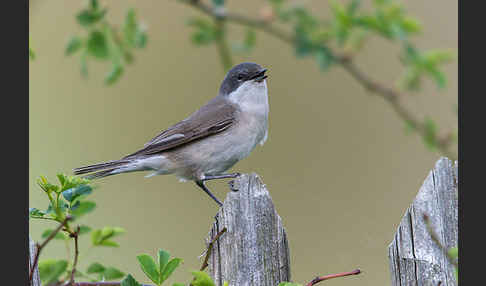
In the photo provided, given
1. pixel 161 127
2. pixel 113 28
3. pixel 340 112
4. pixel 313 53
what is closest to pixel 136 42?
pixel 113 28

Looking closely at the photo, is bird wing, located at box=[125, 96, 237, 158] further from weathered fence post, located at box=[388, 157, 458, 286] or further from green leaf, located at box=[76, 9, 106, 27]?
weathered fence post, located at box=[388, 157, 458, 286]

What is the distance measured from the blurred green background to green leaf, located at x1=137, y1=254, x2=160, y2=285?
2805 millimetres

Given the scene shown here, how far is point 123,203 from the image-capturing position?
551 cm

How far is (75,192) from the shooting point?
1.90 m

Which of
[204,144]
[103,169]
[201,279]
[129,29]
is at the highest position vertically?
[129,29]

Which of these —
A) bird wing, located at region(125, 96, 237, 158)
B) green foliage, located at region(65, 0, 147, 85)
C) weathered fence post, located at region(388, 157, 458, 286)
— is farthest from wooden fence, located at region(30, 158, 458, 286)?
bird wing, located at region(125, 96, 237, 158)

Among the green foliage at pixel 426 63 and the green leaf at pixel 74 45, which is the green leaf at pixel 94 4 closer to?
the green leaf at pixel 74 45

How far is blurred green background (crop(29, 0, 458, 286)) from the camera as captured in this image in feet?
16.8

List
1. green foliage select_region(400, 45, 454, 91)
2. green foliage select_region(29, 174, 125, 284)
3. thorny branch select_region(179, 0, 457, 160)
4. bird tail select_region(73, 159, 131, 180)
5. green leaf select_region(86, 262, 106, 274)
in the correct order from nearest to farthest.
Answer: green foliage select_region(29, 174, 125, 284), green leaf select_region(86, 262, 106, 274), bird tail select_region(73, 159, 131, 180), green foliage select_region(400, 45, 454, 91), thorny branch select_region(179, 0, 457, 160)

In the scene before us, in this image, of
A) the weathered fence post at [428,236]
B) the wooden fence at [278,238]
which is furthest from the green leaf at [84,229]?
the weathered fence post at [428,236]

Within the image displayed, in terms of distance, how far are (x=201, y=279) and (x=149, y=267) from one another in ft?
0.58

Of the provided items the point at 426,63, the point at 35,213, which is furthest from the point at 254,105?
the point at 35,213

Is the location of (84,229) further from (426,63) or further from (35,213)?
(426,63)

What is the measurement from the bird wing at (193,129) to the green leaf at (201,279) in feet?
6.57
